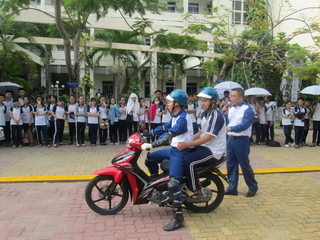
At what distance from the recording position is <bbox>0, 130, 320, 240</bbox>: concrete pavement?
3959 millimetres

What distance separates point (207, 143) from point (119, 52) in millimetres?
24057

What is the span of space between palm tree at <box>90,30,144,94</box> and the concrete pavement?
18.8 meters

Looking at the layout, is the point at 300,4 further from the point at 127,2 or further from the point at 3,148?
the point at 3,148

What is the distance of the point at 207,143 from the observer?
4523mm

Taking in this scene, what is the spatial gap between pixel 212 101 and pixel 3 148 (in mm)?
8559

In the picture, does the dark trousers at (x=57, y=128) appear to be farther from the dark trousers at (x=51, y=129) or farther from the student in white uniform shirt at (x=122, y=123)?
the student in white uniform shirt at (x=122, y=123)

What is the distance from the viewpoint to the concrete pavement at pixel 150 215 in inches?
156

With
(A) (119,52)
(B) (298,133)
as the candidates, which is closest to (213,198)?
(B) (298,133)

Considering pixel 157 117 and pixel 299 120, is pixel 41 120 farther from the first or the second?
pixel 299 120

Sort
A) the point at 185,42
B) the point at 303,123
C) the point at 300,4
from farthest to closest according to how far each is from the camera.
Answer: the point at 300,4, the point at 185,42, the point at 303,123

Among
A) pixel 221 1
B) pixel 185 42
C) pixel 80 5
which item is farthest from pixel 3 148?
pixel 221 1

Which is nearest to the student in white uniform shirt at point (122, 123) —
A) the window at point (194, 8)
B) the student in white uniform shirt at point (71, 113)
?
the student in white uniform shirt at point (71, 113)

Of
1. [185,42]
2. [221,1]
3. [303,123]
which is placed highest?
[221,1]

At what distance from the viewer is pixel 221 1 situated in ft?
103
